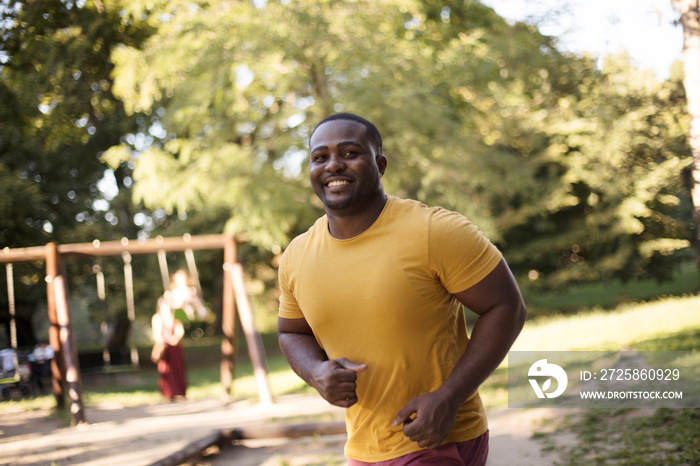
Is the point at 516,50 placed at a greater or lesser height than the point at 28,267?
greater

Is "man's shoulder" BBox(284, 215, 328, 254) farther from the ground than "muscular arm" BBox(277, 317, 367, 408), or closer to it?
farther from the ground

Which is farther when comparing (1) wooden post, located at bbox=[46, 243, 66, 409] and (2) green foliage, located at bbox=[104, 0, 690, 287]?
(2) green foliage, located at bbox=[104, 0, 690, 287]

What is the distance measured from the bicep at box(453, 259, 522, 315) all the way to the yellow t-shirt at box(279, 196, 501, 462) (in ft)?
0.06

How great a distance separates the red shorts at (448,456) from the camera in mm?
2002

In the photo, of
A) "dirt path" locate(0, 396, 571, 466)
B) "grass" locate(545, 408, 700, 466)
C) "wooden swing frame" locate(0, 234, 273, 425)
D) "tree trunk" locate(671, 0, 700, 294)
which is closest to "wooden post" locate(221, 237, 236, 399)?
"wooden swing frame" locate(0, 234, 273, 425)

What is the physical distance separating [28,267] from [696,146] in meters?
14.2

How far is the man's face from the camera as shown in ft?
6.85

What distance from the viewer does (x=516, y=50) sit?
17000 mm

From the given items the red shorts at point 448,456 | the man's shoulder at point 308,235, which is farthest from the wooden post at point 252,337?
the red shorts at point 448,456

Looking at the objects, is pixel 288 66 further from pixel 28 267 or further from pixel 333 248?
pixel 333 248

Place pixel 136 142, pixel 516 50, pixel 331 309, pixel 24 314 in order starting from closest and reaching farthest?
pixel 331 309 → pixel 516 50 → pixel 24 314 → pixel 136 142

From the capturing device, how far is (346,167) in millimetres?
2092

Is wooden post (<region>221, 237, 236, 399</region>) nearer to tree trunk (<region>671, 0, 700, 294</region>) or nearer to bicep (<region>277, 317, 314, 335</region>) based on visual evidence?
tree trunk (<region>671, 0, 700, 294</region>)

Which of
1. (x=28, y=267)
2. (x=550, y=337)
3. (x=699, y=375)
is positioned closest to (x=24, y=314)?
(x=28, y=267)
